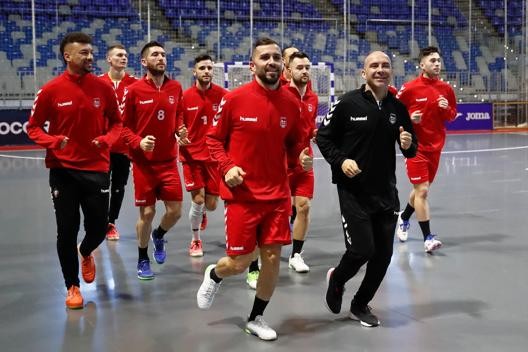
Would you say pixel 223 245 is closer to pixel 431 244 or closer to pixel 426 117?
pixel 431 244

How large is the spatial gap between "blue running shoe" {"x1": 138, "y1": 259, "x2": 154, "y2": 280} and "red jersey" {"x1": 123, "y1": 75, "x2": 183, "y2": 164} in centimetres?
92

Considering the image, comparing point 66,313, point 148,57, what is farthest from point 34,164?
point 66,313

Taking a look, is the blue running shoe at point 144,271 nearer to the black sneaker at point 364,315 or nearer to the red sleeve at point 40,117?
the red sleeve at point 40,117

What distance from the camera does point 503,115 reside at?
2531 centimetres

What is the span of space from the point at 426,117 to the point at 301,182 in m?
1.84

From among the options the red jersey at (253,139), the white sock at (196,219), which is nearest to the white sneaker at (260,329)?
the red jersey at (253,139)

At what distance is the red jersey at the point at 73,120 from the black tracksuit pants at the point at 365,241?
1.94 m

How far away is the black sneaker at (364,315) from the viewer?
4969mm

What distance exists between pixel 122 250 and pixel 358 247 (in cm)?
364

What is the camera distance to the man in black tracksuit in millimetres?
4832

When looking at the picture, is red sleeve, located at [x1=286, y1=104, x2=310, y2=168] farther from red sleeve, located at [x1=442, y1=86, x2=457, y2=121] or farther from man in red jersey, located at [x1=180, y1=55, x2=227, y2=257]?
red sleeve, located at [x1=442, y1=86, x2=457, y2=121]

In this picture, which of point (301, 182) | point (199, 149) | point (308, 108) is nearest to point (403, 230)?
point (301, 182)

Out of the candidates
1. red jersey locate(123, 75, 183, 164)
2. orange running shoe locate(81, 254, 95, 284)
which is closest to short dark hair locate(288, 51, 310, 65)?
red jersey locate(123, 75, 183, 164)

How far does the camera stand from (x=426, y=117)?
772cm
